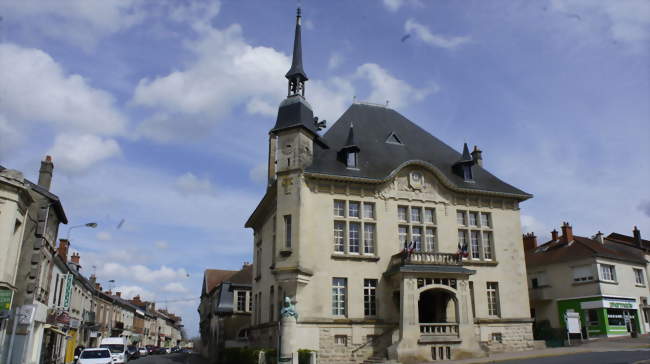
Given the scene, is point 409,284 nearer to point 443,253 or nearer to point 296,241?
point 443,253

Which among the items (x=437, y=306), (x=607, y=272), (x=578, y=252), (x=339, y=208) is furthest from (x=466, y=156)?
(x=607, y=272)

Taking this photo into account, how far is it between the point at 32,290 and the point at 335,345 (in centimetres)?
1347

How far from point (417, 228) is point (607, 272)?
17085 millimetres

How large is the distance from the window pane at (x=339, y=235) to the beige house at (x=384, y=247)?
0.18 feet

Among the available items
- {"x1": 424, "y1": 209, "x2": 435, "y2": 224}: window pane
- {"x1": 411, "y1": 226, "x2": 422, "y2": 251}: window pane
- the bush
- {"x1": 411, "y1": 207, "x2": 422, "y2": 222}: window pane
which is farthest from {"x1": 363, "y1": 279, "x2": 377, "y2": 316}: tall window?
{"x1": 424, "y1": 209, "x2": 435, "y2": 224}: window pane

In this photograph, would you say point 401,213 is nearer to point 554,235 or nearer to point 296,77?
point 296,77

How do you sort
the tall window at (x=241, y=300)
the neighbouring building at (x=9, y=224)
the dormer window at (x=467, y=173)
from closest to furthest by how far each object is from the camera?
the neighbouring building at (x=9, y=224)
the dormer window at (x=467, y=173)
the tall window at (x=241, y=300)

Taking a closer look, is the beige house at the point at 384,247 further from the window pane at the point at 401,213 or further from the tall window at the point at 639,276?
the tall window at the point at 639,276

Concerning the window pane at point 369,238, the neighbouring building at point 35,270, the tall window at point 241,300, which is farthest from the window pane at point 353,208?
the tall window at point 241,300

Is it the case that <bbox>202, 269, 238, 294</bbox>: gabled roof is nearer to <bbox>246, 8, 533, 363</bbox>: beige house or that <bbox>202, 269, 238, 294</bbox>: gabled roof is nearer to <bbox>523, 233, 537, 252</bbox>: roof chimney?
<bbox>246, 8, 533, 363</bbox>: beige house

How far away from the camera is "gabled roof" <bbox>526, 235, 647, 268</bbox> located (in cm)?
3553

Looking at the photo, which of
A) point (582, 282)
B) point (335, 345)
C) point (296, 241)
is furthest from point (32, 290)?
point (582, 282)

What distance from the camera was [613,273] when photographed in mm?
35656

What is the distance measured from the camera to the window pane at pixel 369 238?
85.6 ft
